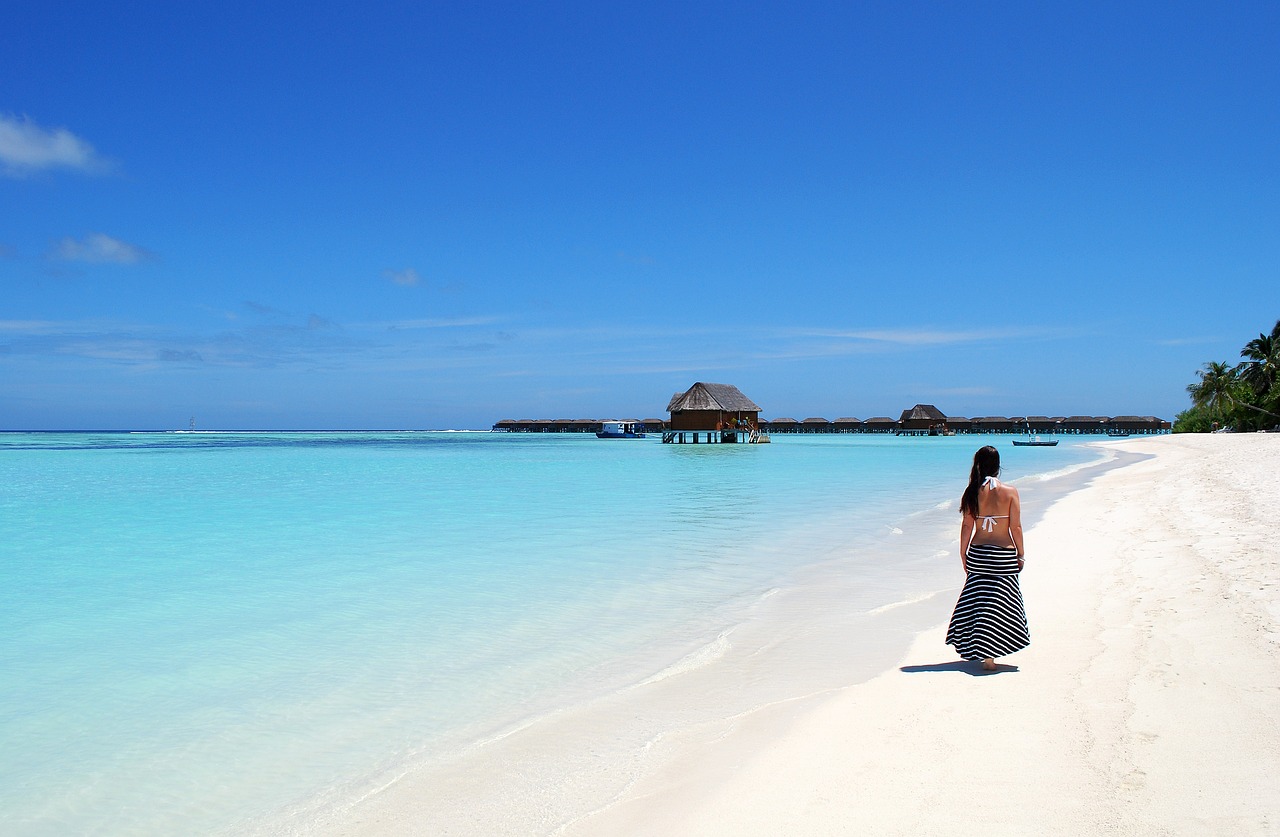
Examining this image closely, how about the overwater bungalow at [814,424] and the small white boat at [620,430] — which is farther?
the overwater bungalow at [814,424]

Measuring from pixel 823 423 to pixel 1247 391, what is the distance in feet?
207

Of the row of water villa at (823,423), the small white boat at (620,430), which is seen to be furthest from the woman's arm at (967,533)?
the small white boat at (620,430)

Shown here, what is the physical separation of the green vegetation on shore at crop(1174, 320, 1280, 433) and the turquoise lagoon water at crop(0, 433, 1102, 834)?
45.7m

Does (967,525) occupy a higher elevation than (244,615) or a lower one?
higher

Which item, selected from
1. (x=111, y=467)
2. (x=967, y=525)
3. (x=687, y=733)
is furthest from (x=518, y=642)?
(x=111, y=467)

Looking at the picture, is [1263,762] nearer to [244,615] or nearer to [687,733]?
[687,733]


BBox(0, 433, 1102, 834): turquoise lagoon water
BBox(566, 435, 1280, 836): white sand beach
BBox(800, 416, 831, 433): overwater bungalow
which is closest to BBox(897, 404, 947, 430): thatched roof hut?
BBox(800, 416, 831, 433): overwater bungalow

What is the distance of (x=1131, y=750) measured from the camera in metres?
3.09

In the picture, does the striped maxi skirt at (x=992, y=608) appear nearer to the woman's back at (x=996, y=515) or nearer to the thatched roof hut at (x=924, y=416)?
the woman's back at (x=996, y=515)

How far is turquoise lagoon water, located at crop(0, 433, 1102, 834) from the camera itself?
363 centimetres

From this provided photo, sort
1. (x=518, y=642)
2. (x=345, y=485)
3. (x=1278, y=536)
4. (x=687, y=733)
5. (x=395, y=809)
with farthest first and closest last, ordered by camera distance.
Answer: (x=345, y=485) → (x=1278, y=536) → (x=518, y=642) → (x=687, y=733) → (x=395, y=809)

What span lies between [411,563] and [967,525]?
6.51m

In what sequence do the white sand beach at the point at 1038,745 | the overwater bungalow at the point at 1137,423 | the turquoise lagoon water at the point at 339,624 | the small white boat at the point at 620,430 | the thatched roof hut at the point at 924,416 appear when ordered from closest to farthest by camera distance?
the white sand beach at the point at 1038,745
the turquoise lagoon water at the point at 339,624
the small white boat at the point at 620,430
the thatched roof hut at the point at 924,416
the overwater bungalow at the point at 1137,423

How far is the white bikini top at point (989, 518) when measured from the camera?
4.29 meters
